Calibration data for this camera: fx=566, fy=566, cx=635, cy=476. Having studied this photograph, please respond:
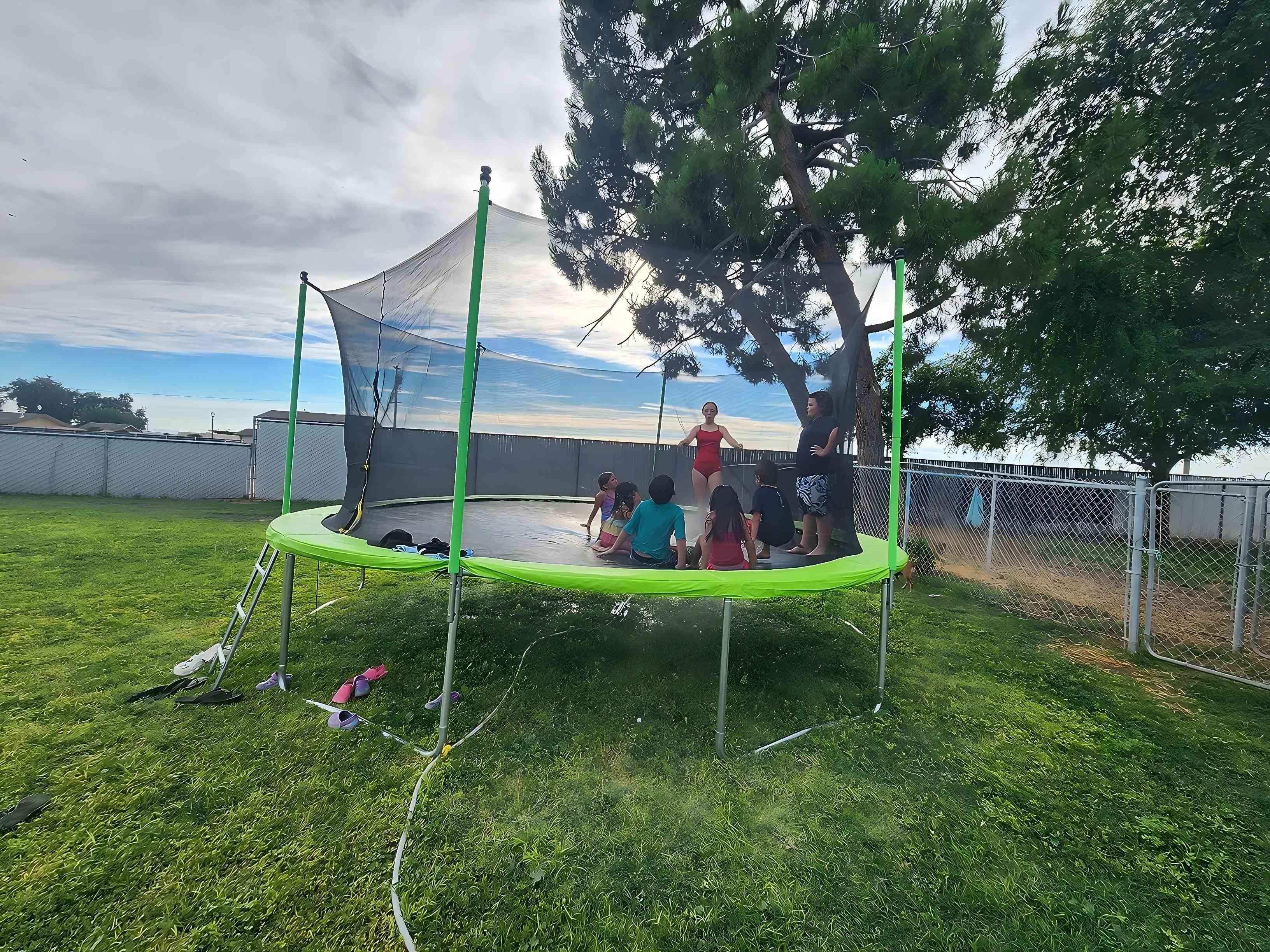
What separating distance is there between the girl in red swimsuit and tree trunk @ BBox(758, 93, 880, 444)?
2.66ft

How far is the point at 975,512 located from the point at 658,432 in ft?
15.1

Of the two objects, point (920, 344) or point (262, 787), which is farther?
point (920, 344)

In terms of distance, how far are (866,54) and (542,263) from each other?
15.0ft

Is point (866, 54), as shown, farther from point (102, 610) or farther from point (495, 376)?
point (102, 610)

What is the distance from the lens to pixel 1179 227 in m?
6.75

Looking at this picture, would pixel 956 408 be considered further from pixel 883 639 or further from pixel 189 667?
pixel 189 667

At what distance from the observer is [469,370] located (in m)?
2.05

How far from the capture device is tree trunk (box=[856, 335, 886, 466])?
5031 millimetres

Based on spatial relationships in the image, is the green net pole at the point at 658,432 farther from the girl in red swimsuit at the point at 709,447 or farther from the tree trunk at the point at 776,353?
the tree trunk at the point at 776,353

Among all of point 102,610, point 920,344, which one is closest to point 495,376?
point 102,610

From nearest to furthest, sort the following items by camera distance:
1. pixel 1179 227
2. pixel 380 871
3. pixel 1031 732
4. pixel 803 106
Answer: pixel 380 871 → pixel 1031 732 → pixel 803 106 → pixel 1179 227

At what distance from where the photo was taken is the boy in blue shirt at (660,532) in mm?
2680

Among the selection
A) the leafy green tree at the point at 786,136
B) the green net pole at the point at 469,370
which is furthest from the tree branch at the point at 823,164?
the green net pole at the point at 469,370

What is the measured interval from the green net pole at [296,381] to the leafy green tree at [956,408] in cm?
919
